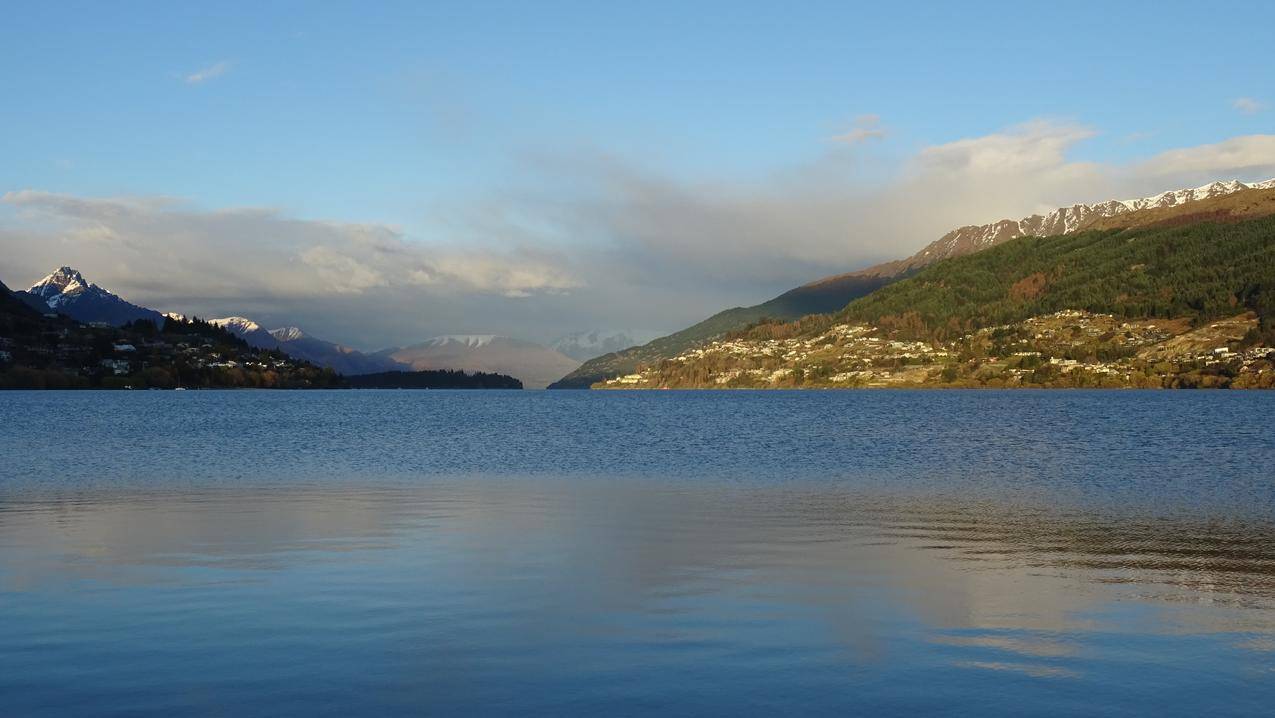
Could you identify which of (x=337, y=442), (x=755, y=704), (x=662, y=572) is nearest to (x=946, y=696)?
(x=755, y=704)

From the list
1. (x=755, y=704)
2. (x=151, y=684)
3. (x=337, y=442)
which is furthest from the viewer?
(x=337, y=442)

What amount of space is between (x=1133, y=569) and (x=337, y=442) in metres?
78.1

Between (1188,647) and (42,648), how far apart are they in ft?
73.6

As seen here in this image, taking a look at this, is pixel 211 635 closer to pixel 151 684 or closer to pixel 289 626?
pixel 289 626

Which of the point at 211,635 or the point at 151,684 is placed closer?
the point at 151,684

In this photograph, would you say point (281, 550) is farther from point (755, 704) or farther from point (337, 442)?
point (337, 442)

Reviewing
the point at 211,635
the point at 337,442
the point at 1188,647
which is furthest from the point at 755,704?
the point at 337,442

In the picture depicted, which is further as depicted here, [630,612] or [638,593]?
[638,593]

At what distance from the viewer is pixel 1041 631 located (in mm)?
20969

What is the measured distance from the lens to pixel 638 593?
2520 centimetres

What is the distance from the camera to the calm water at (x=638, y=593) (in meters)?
16.8

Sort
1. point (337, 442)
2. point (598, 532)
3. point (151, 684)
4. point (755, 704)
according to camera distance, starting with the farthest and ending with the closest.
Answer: point (337, 442) → point (598, 532) → point (151, 684) → point (755, 704)

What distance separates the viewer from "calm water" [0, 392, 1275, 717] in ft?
55.1

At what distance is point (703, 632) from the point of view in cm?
2083
